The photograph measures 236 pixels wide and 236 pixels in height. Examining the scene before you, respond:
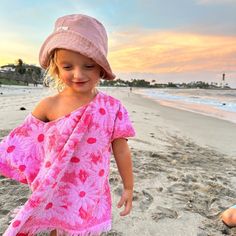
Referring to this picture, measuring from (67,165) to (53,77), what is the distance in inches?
21.2

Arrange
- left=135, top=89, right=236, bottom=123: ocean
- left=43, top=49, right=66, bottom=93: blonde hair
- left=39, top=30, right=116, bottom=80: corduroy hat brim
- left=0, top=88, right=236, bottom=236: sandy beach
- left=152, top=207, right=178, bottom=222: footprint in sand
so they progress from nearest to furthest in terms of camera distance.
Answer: left=39, top=30, right=116, bottom=80: corduroy hat brim → left=43, top=49, right=66, bottom=93: blonde hair → left=0, top=88, right=236, bottom=236: sandy beach → left=152, top=207, right=178, bottom=222: footprint in sand → left=135, top=89, right=236, bottom=123: ocean

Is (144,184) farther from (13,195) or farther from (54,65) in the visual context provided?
(54,65)

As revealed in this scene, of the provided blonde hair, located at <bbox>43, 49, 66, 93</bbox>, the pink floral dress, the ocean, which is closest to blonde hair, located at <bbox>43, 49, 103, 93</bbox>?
blonde hair, located at <bbox>43, 49, 66, 93</bbox>

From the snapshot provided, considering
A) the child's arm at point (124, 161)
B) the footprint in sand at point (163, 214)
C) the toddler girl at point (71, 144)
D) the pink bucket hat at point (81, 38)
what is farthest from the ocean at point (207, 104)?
the pink bucket hat at point (81, 38)

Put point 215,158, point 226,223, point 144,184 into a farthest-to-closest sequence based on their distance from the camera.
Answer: point 215,158 → point 144,184 → point 226,223

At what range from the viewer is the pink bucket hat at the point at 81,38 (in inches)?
76.2

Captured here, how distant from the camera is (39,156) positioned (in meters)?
2.10

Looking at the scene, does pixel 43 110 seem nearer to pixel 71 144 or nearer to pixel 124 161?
pixel 71 144

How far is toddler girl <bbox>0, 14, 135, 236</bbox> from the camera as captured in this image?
195 cm

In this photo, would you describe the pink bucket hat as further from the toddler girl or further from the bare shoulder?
the bare shoulder

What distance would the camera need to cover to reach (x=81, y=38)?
6.38 feet

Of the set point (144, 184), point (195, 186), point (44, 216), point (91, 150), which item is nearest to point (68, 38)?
point (91, 150)

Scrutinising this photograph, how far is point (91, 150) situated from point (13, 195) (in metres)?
1.58

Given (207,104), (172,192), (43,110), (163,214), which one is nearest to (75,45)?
(43,110)
